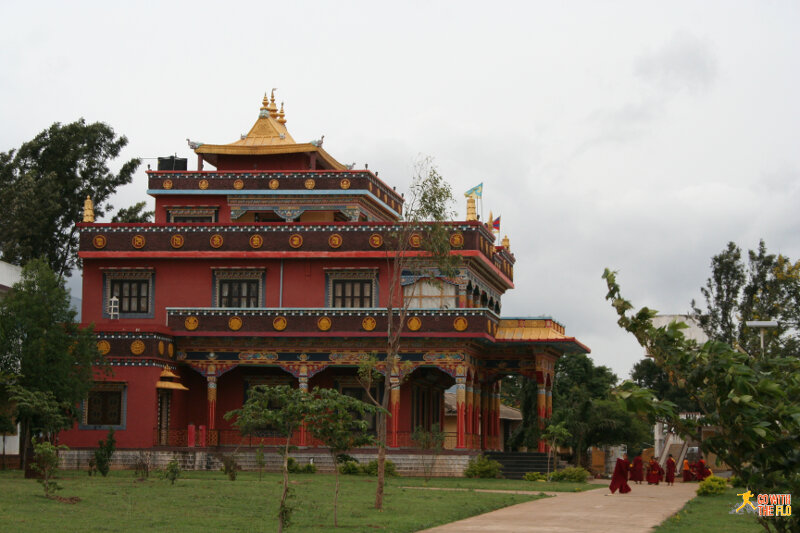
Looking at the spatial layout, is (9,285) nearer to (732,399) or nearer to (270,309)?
(270,309)

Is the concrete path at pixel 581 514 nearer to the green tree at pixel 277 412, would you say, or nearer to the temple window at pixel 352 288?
the green tree at pixel 277 412

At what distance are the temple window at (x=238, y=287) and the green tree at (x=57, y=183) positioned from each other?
15.6 meters

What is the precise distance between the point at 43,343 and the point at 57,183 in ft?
79.7

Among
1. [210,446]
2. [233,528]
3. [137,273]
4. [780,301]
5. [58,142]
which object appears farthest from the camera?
[58,142]

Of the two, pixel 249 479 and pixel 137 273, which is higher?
pixel 137 273

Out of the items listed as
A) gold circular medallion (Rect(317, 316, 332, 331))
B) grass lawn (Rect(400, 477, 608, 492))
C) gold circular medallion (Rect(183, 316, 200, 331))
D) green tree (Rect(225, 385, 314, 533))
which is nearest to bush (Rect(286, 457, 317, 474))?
grass lawn (Rect(400, 477, 608, 492))

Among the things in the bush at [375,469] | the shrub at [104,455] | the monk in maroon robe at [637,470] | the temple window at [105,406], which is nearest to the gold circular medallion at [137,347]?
the temple window at [105,406]

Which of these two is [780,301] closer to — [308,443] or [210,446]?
[308,443]

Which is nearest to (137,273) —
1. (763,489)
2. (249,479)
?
(249,479)

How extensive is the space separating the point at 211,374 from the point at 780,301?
2591 centimetres

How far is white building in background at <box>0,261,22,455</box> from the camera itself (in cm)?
3994

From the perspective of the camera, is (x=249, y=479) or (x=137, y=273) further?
(x=137, y=273)

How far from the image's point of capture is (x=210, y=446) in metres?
39.8

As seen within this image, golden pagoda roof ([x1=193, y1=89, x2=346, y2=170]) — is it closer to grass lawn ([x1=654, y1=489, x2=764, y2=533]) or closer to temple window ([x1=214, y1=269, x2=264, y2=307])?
temple window ([x1=214, y1=269, x2=264, y2=307])
